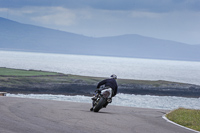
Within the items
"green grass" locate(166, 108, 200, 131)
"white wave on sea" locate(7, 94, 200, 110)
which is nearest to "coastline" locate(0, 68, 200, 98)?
"white wave on sea" locate(7, 94, 200, 110)

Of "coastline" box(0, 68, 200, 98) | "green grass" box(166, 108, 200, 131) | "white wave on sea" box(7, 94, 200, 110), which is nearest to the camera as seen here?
"green grass" box(166, 108, 200, 131)

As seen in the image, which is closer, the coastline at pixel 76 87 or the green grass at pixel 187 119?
the green grass at pixel 187 119

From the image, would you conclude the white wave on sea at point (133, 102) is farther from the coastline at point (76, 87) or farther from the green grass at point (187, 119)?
the green grass at point (187, 119)

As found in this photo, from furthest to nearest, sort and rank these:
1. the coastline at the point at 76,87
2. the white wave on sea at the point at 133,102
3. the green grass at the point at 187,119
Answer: the coastline at the point at 76,87
the white wave on sea at the point at 133,102
the green grass at the point at 187,119

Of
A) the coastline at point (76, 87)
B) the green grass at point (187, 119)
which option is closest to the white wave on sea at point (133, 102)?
the coastline at point (76, 87)

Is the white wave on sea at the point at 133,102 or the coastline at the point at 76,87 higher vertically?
the coastline at the point at 76,87

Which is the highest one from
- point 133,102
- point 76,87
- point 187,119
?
point 187,119

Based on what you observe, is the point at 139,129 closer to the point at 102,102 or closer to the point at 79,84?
the point at 102,102

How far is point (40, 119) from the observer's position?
12.5m

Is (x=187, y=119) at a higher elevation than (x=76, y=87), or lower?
higher

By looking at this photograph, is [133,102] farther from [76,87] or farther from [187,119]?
[187,119]

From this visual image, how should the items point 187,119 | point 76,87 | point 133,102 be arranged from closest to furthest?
point 187,119 < point 133,102 < point 76,87

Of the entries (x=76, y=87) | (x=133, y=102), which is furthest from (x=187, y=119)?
(x=76, y=87)

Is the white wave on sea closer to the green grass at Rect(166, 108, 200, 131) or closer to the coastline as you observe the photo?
the coastline
